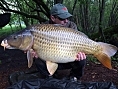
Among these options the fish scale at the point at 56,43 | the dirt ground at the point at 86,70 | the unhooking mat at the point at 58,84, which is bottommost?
the dirt ground at the point at 86,70

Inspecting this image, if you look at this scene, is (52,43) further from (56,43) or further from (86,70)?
(86,70)

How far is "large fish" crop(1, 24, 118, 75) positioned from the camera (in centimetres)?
278

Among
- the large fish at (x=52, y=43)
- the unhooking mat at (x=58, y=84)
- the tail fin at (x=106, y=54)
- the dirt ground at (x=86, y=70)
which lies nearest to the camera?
the large fish at (x=52, y=43)

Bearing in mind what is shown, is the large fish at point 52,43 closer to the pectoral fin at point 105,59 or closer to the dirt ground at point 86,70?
the pectoral fin at point 105,59

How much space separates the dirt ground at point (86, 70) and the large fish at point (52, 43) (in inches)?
51.5

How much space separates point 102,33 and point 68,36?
14.4 ft

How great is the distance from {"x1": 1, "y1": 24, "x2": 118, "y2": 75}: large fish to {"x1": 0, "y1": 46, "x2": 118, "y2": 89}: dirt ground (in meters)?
1.31

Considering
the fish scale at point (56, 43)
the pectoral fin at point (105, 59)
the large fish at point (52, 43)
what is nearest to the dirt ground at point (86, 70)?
the pectoral fin at point (105, 59)

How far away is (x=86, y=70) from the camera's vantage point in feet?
15.3

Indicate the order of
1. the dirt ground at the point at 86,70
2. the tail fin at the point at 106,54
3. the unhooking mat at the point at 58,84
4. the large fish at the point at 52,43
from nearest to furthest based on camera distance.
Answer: the large fish at the point at 52,43
the tail fin at the point at 106,54
the unhooking mat at the point at 58,84
the dirt ground at the point at 86,70

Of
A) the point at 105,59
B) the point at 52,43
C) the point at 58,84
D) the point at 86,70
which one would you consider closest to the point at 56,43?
the point at 52,43

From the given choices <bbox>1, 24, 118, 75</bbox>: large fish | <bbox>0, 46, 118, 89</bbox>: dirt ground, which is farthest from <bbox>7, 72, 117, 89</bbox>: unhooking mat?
<bbox>0, 46, 118, 89</bbox>: dirt ground

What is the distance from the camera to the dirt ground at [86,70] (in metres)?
4.20

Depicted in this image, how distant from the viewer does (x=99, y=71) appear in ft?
Result: 15.0
